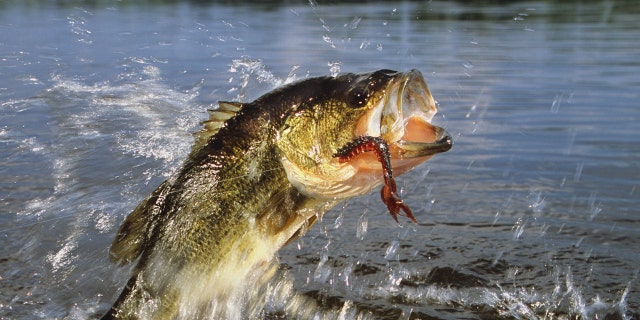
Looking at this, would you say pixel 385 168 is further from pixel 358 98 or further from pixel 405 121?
pixel 358 98

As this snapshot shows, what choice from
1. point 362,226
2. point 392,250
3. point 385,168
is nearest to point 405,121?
point 385,168

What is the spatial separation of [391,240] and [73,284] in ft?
7.16

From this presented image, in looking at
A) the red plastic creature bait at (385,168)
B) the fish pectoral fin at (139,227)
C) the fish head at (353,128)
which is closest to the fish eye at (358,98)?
the fish head at (353,128)

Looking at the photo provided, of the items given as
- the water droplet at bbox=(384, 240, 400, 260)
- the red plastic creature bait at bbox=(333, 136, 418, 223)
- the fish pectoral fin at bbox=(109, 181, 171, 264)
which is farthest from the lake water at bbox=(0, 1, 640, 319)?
the red plastic creature bait at bbox=(333, 136, 418, 223)

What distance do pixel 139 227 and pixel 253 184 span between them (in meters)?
0.57

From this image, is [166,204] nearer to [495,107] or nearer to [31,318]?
[31,318]

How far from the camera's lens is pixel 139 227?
3.75 m

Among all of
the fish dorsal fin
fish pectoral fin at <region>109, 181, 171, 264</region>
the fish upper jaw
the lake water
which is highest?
the fish upper jaw

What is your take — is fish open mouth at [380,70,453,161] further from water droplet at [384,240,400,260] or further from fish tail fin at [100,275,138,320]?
water droplet at [384,240,400,260]

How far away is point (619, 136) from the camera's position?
963cm

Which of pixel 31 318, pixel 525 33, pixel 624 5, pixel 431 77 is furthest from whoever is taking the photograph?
pixel 624 5

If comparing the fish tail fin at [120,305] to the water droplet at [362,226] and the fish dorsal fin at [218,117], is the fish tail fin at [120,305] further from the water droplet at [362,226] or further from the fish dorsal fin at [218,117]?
the water droplet at [362,226]

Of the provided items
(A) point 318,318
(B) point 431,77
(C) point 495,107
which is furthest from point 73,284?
(B) point 431,77

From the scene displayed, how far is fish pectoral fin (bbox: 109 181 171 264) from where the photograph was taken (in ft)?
12.2
